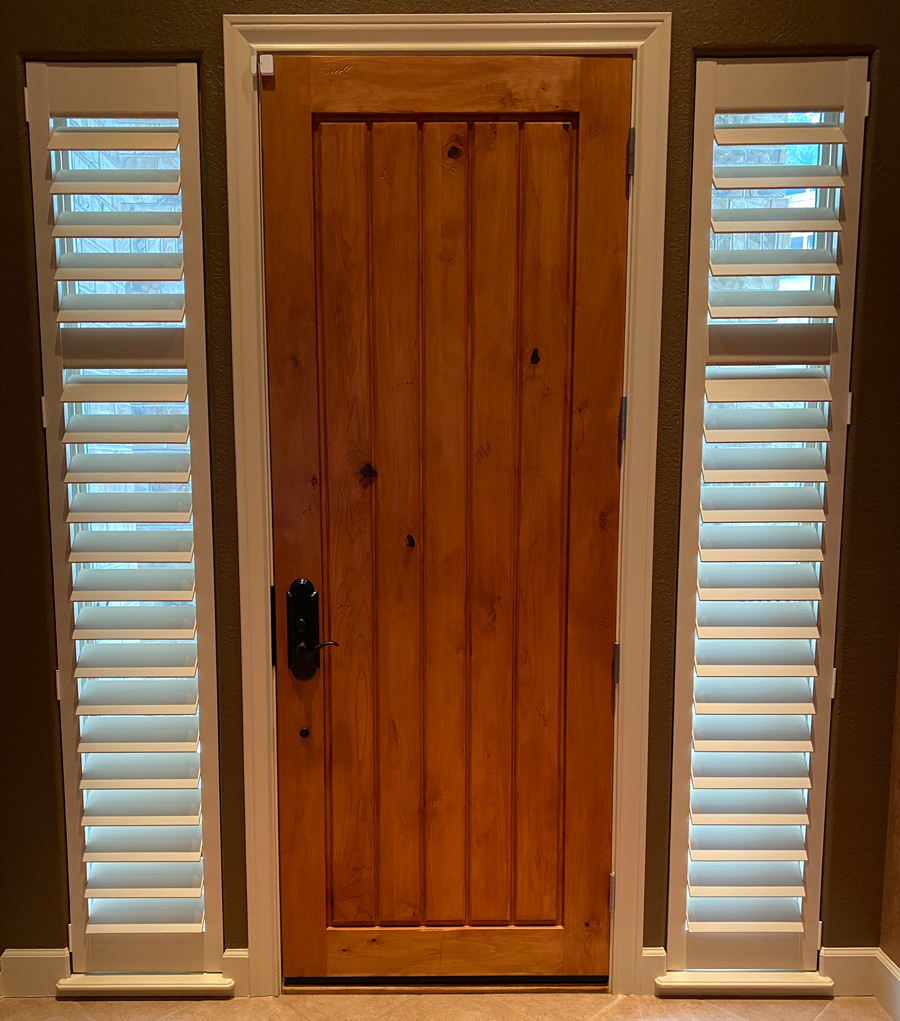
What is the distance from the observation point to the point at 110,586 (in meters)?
2.05

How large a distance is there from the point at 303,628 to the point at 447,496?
49cm

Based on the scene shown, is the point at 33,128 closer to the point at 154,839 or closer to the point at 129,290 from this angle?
the point at 129,290

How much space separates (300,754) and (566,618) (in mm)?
758

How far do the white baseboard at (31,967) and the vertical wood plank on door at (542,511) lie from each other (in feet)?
3.92

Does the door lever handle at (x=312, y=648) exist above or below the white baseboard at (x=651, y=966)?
above

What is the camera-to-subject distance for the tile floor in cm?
207

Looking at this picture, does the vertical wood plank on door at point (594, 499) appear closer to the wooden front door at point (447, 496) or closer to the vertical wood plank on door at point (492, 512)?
the wooden front door at point (447, 496)

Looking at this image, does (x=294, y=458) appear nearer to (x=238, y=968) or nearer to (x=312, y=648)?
(x=312, y=648)

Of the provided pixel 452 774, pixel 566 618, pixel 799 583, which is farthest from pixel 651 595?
pixel 452 774

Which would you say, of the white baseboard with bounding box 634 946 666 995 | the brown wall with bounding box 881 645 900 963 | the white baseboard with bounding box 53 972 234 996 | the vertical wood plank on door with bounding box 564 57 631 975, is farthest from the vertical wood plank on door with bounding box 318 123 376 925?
the brown wall with bounding box 881 645 900 963

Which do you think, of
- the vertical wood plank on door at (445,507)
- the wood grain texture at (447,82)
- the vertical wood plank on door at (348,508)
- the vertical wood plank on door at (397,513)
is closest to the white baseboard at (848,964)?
the vertical wood plank on door at (445,507)

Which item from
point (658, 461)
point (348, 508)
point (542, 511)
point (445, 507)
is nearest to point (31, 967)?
point (348, 508)

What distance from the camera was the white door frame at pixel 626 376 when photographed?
1887 millimetres

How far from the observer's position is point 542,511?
2047 millimetres
